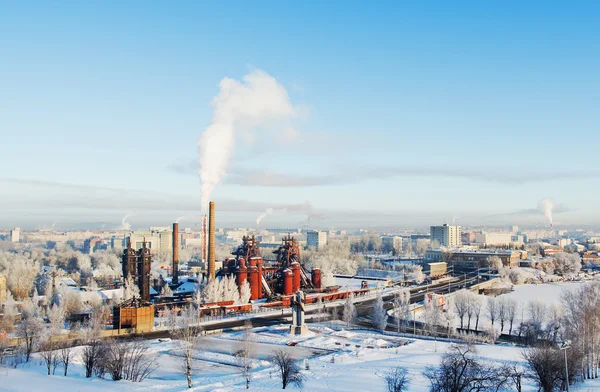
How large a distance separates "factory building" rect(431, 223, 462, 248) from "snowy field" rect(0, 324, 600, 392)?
160 meters

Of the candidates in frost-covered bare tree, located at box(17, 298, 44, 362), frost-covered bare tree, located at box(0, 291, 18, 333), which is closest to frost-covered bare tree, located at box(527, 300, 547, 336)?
frost-covered bare tree, located at box(17, 298, 44, 362)

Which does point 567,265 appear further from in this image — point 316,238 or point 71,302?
point 316,238

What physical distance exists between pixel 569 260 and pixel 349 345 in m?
88.6

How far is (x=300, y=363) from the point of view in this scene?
29203mm

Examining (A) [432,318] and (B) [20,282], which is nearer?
(A) [432,318]

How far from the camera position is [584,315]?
29984 mm

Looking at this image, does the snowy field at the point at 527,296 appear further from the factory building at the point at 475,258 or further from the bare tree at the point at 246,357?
the factory building at the point at 475,258

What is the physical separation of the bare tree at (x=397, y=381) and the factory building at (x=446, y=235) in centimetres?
17213

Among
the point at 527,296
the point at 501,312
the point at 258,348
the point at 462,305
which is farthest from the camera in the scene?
the point at 527,296

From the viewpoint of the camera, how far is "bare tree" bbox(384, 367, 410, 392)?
20875 mm

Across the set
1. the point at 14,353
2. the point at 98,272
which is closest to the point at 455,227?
the point at 98,272

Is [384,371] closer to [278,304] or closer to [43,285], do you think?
[278,304]

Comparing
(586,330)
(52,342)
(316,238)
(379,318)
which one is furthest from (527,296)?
(316,238)

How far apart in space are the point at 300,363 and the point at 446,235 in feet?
569
